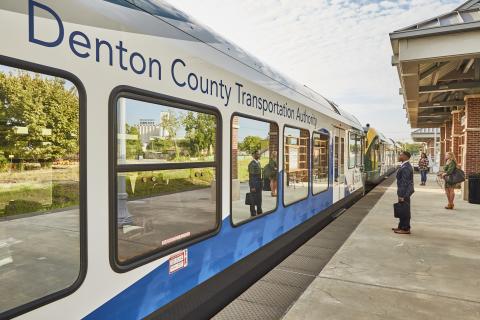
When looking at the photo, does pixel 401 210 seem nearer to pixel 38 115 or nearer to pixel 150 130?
pixel 150 130

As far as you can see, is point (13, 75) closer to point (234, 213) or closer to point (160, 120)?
point (160, 120)

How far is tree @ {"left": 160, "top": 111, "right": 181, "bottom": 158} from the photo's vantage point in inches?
106

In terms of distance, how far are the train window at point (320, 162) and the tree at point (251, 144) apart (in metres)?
2.15

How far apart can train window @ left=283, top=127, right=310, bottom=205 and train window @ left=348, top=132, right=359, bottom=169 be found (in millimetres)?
3902

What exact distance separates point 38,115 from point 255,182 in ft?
8.46

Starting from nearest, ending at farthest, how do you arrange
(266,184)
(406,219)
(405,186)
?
(266,184) < (405,186) < (406,219)

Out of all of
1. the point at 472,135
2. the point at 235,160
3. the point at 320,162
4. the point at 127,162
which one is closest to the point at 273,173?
the point at 235,160

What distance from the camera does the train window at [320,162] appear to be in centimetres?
610

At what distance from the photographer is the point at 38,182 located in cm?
301

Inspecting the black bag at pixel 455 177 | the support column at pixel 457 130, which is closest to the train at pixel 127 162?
the black bag at pixel 455 177

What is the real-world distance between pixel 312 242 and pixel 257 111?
2.71m

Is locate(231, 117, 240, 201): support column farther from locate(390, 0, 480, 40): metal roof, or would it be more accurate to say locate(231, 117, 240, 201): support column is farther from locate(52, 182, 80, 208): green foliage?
locate(390, 0, 480, 40): metal roof

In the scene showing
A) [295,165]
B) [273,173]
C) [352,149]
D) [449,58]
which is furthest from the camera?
[352,149]

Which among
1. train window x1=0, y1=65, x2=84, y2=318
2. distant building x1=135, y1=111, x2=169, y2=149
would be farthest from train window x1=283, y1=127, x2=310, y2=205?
train window x1=0, y1=65, x2=84, y2=318
